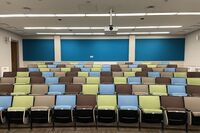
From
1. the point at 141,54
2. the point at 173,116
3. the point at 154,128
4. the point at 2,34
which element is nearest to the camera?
the point at 173,116

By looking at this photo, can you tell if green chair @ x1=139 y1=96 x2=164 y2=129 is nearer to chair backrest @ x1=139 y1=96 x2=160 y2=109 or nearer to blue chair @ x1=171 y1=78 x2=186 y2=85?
chair backrest @ x1=139 y1=96 x2=160 y2=109

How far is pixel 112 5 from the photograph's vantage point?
669cm

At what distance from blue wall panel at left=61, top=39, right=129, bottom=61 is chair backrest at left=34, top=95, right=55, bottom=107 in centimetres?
1139

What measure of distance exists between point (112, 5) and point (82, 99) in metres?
3.41

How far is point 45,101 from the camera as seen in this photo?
17.2 ft

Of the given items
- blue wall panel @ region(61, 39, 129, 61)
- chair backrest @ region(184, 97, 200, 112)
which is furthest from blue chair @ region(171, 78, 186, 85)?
blue wall panel @ region(61, 39, 129, 61)

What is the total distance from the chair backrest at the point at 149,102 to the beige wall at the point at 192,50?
9483 mm

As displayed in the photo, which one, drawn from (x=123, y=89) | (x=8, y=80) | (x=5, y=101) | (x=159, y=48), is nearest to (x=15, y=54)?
(x=8, y=80)

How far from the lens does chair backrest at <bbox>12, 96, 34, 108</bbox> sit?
513 cm

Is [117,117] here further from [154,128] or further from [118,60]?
[118,60]

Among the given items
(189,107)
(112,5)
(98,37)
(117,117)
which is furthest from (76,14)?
(98,37)

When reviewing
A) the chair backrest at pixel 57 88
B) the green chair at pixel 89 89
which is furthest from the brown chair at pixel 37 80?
the green chair at pixel 89 89

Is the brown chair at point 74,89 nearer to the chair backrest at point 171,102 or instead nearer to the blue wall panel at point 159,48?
the chair backrest at point 171,102

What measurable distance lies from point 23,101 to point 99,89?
237 centimetres
